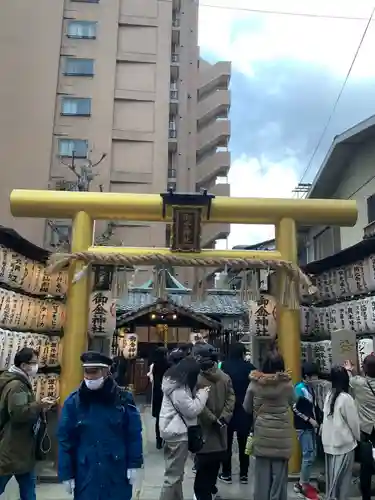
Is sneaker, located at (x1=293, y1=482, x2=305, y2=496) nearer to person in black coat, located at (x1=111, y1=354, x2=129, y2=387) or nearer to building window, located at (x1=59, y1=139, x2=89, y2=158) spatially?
person in black coat, located at (x1=111, y1=354, x2=129, y2=387)

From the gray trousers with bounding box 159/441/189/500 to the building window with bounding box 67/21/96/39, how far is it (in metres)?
27.7

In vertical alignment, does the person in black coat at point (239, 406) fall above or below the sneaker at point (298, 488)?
above

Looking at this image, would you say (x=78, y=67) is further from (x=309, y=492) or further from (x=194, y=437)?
(x=194, y=437)

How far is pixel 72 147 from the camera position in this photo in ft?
87.9

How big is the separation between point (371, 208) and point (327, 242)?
3615 mm

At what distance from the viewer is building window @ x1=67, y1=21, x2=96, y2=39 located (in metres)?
28.1

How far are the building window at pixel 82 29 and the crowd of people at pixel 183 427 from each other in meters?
26.5

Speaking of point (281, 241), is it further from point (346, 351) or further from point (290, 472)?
point (290, 472)

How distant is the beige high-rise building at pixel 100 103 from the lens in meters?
24.0

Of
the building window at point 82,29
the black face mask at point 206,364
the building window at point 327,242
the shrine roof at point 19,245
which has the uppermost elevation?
the building window at point 82,29

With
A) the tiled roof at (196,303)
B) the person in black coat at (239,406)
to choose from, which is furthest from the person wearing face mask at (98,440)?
the tiled roof at (196,303)

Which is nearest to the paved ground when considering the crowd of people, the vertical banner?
the crowd of people

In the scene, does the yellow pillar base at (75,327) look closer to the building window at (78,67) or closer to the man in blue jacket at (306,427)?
the man in blue jacket at (306,427)

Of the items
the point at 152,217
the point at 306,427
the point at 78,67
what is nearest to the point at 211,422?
the point at 306,427
